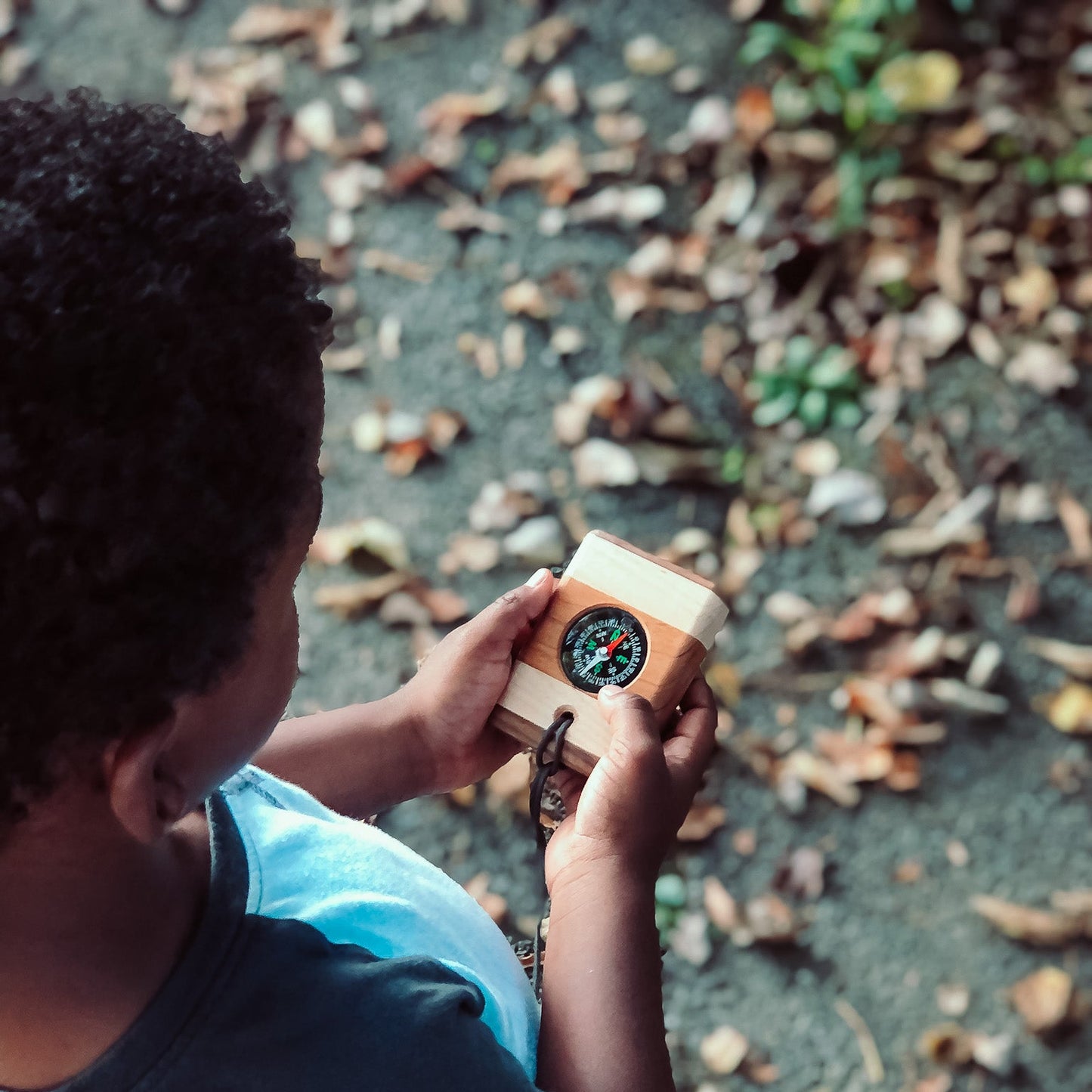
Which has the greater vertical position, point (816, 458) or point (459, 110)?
point (459, 110)

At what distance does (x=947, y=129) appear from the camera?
92.2 inches

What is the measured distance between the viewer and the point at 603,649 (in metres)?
1.26

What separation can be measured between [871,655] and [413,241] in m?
1.29

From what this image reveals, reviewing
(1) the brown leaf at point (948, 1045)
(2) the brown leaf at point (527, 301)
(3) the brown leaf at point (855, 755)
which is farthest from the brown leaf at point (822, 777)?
(2) the brown leaf at point (527, 301)

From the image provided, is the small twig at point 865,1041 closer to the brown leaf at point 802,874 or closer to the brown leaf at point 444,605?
the brown leaf at point 802,874

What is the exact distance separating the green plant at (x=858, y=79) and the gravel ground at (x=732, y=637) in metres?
0.16

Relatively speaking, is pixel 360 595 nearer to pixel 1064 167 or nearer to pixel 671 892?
pixel 671 892

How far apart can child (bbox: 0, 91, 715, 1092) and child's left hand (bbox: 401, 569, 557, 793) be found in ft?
0.87

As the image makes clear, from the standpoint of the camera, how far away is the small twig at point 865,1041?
163cm

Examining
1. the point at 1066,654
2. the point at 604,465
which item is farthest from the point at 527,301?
the point at 1066,654

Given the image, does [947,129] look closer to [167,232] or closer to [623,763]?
[623,763]

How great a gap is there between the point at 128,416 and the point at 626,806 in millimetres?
612

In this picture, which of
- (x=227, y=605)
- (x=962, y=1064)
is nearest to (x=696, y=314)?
(x=962, y=1064)

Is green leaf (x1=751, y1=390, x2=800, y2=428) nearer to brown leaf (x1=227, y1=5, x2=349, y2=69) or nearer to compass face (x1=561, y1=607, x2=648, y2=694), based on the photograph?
compass face (x1=561, y1=607, x2=648, y2=694)
